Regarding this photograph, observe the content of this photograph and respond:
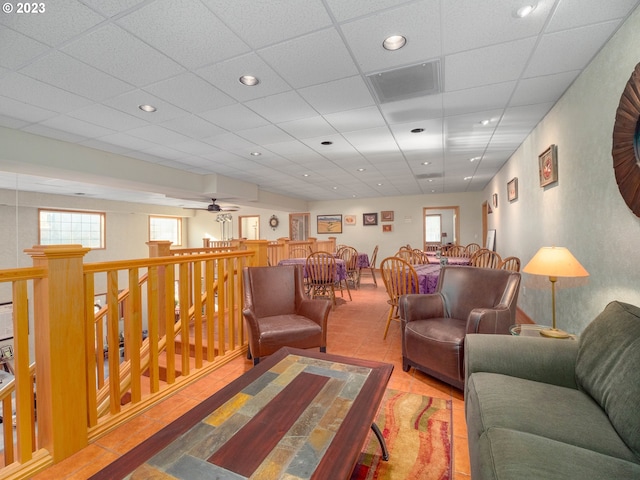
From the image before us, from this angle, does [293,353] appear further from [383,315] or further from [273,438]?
[383,315]

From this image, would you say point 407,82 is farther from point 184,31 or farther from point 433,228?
point 433,228

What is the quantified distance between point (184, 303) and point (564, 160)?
3588mm

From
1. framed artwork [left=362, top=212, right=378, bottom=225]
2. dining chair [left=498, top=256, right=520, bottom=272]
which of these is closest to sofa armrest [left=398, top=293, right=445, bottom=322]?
dining chair [left=498, top=256, right=520, bottom=272]

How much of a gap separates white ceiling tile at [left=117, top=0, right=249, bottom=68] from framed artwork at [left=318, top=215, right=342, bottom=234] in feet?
27.0

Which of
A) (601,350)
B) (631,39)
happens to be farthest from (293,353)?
(631,39)

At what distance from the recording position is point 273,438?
3.47ft

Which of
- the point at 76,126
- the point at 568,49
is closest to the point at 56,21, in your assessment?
the point at 76,126

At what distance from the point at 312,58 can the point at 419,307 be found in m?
2.13

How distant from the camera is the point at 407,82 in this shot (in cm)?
253

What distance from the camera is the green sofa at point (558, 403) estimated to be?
94 centimetres

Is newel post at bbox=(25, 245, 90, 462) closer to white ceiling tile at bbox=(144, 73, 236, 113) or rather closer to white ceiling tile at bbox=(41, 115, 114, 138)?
white ceiling tile at bbox=(144, 73, 236, 113)

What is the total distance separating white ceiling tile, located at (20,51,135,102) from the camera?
2.17 meters

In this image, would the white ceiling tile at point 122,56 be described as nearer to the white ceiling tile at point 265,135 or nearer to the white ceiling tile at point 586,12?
the white ceiling tile at point 265,135

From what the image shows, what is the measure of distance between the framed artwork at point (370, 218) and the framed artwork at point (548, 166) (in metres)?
6.37
